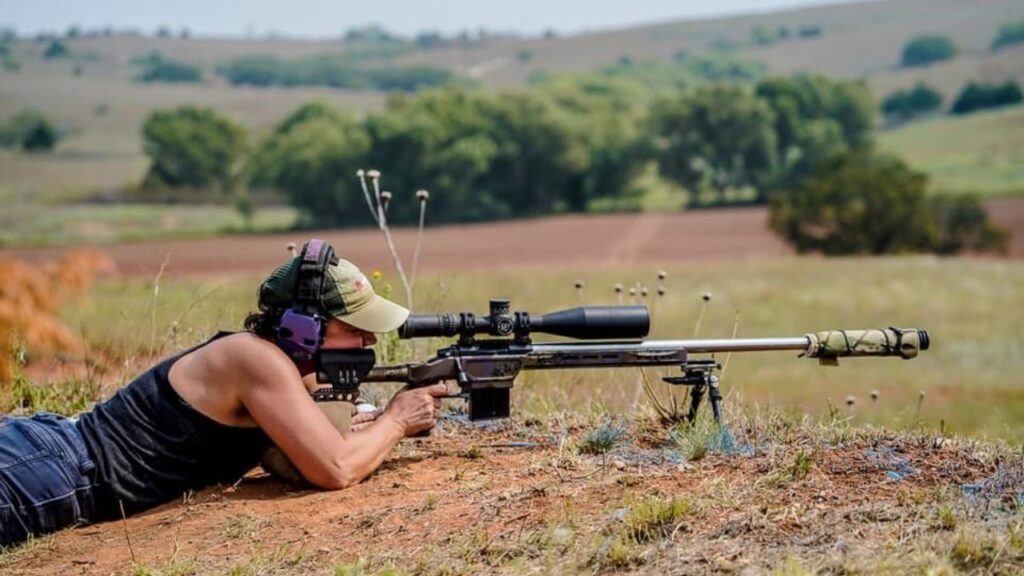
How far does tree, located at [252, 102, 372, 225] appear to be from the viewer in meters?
85.8

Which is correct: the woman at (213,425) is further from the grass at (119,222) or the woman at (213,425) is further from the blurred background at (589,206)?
the grass at (119,222)

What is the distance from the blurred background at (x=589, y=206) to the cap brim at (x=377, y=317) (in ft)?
9.60

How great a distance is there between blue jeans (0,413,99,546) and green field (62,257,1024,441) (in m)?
5.04

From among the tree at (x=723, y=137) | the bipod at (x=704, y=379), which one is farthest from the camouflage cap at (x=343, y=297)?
the tree at (x=723, y=137)

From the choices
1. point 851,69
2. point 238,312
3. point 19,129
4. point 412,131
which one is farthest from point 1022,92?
point 238,312

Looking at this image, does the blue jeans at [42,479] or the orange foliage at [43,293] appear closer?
the blue jeans at [42,479]

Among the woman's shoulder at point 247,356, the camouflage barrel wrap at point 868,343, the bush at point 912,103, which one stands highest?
the bush at point 912,103

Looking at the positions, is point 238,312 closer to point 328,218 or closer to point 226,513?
point 226,513

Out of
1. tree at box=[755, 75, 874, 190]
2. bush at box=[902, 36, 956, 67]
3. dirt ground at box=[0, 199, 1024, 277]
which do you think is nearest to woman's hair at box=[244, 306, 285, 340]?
dirt ground at box=[0, 199, 1024, 277]

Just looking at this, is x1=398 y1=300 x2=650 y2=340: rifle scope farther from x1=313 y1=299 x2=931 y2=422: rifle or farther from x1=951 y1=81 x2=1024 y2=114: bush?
x1=951 y1=81 x2=1024 y2=114: bush

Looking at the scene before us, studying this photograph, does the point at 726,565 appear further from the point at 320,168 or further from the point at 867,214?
the point at 320,168

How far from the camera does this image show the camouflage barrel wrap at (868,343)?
21.1 ft

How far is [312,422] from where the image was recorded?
578cm

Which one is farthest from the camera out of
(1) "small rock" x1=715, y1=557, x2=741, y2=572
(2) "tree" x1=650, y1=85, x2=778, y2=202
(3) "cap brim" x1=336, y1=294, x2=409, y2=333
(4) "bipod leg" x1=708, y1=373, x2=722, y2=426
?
(2) "tree" x1=650, y1=85, x2=778, y2=202
